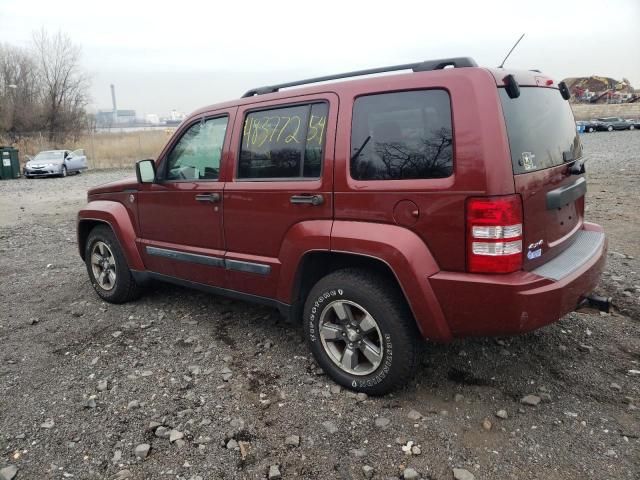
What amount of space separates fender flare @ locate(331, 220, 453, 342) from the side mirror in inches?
88.0

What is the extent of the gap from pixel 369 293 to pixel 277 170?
3.69 feet

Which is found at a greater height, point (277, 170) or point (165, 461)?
point (277, 170)

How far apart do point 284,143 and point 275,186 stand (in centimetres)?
31

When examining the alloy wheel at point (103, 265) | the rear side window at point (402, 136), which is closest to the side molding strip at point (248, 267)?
the rear side window at point (402, 136)

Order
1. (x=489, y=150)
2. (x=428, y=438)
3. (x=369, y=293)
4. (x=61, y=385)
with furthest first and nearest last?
(x=61, y=385) → (x=369, y=293) → (x=428, y=438) → (x=489, y=150)

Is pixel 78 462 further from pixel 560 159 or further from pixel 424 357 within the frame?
pixel 560 159

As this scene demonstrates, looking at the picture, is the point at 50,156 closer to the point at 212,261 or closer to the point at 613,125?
the point at 212,261

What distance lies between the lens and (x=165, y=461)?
2.62 meters

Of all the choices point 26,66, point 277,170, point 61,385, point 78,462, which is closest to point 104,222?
point 61,385

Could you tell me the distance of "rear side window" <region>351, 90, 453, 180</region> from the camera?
8.84 feet

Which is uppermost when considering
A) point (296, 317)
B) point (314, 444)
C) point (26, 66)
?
point (26, 66)

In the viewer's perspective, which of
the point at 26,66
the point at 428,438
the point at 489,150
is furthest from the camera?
the point at 26,66

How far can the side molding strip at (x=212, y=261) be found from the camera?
11.8ft

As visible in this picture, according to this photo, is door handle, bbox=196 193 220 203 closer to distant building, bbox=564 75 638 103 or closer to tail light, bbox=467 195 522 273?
tail light, bbox=467 195 522 273
